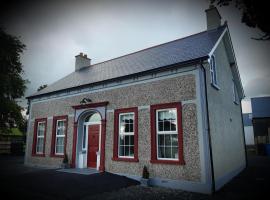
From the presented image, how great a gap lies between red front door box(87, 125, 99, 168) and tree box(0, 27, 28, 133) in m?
12.3

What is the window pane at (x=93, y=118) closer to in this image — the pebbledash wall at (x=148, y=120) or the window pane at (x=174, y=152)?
the pebbledash wall at (x=148, y=120)

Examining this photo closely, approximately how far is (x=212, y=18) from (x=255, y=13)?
26.8ft

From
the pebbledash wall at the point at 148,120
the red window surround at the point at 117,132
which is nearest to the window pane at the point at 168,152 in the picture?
the pebbledash wall at the point at 148,120

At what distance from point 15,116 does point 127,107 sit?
15.9 m

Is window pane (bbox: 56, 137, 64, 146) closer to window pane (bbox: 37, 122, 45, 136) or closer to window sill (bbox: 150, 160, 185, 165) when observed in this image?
window pane (bbox: 37, 122, 45, 136)

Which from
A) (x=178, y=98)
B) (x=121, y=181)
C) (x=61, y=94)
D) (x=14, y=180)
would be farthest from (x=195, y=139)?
(x=61, y=94)

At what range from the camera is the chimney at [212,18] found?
43.1 feet

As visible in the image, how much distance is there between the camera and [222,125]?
1032 cm

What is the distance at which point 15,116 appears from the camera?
68.8 feet

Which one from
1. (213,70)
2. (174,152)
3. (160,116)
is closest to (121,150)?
(160,116)

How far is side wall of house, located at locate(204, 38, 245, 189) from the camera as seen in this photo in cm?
890

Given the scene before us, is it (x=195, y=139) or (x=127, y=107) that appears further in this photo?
(x=127, y=107)

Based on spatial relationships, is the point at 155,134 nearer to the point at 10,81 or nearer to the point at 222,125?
the point at 222,125

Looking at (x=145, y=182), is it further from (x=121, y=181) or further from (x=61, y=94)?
(x=61, y=94)
